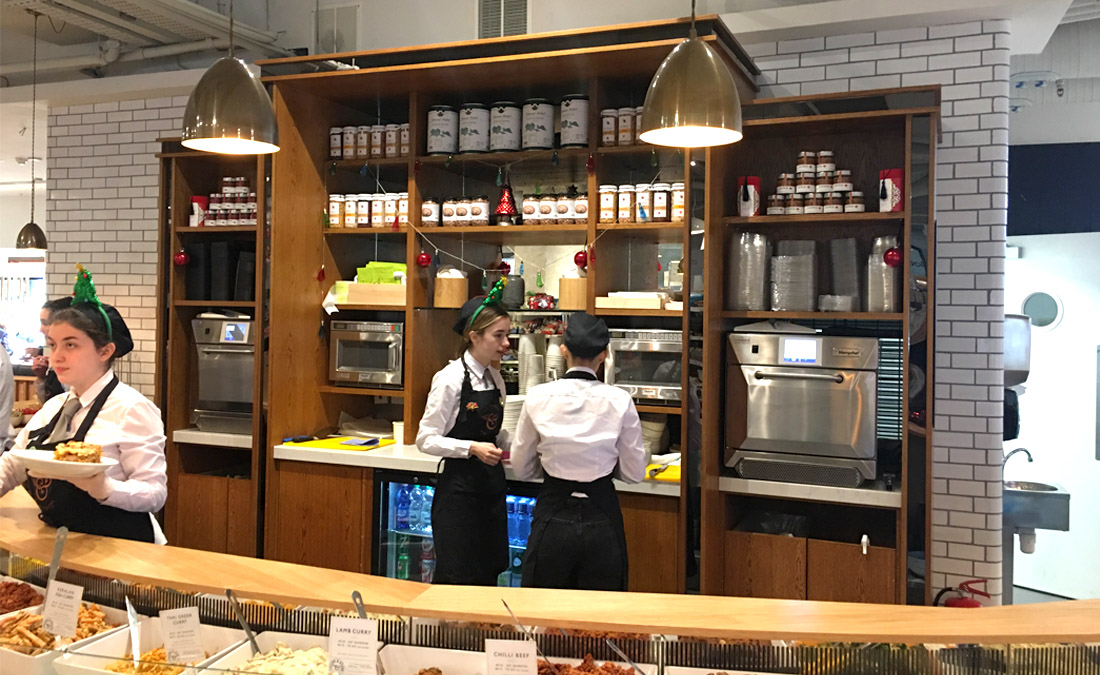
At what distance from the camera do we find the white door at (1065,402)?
6539mm

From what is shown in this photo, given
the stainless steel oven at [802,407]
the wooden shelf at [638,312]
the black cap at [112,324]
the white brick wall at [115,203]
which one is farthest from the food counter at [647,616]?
the white brick wall at [115,203]

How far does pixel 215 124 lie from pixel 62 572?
1527 millimetres

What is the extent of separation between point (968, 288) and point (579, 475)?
7.98 feet

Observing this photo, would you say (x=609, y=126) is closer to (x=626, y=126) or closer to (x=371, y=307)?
(x=626, y=126)

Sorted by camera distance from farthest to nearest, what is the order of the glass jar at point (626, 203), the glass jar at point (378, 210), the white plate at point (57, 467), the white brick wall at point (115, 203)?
the white brick wall at point (115, 203)
the glass jar at point (378, 210)
the glass jar at point (626, 203)
the white plate at point (57, 467)

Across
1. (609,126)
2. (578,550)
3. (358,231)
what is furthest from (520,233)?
(578,550)

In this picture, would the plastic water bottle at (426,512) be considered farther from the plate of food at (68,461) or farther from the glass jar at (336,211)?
the plate of food at (68,461)

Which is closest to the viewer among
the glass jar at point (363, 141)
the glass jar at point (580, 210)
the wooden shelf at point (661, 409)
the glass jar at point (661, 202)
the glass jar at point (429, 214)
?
the wooden shelf at point (661, 409)

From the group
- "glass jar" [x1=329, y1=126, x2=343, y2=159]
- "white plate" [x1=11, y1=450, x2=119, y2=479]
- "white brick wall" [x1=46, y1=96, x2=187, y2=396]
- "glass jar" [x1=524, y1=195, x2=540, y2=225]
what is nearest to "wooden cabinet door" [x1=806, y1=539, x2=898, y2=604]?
"glass jar" [x1=524, y1=195, x2=540, y2=225]

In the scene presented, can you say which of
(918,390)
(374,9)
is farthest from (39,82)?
(918,390)

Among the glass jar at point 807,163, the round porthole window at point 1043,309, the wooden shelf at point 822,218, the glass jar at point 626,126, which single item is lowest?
the round porthole window at point 1043,309

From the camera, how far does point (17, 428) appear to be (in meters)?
6.68

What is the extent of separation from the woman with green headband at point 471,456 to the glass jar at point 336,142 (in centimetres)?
181

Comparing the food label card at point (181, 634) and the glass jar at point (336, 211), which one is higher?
the glass jar at point (336, 211)
